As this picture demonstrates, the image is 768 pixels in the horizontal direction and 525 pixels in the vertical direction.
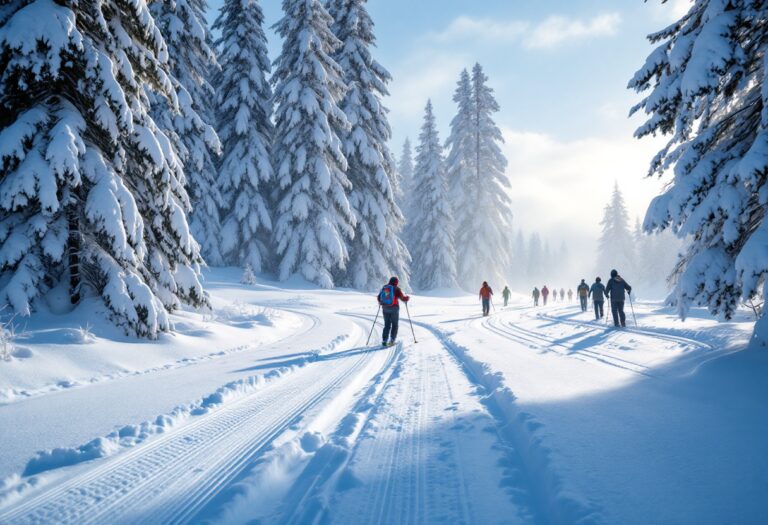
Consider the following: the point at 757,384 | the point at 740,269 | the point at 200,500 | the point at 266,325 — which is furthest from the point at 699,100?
the point at 266,325

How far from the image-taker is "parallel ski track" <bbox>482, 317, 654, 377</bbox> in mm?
5914

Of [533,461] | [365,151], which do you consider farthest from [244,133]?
[533,461]

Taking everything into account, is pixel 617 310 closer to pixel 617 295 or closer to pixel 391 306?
pixel 617 295

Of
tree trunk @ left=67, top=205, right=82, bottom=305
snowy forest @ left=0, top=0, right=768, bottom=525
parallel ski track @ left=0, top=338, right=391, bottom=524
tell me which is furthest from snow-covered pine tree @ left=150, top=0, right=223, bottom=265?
parallel ski track @ left=0, top=338, right=391, bottom=524

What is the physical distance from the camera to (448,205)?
32812 mm

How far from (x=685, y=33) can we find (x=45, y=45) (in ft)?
35.0

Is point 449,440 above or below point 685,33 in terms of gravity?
below

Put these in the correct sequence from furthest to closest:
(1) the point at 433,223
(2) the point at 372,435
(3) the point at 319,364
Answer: (1) the point at 433,223
(3) the point at 319,364
(2) the point at 372,435

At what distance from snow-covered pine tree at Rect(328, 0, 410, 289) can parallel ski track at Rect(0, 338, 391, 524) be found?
812 inches

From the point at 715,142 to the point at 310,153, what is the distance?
19.5m

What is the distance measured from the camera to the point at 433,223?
33.2m

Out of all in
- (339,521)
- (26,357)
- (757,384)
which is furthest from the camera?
(26,357)

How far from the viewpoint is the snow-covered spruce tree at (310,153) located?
21469 mm

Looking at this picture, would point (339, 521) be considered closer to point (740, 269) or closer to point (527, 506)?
point (527, 506)
